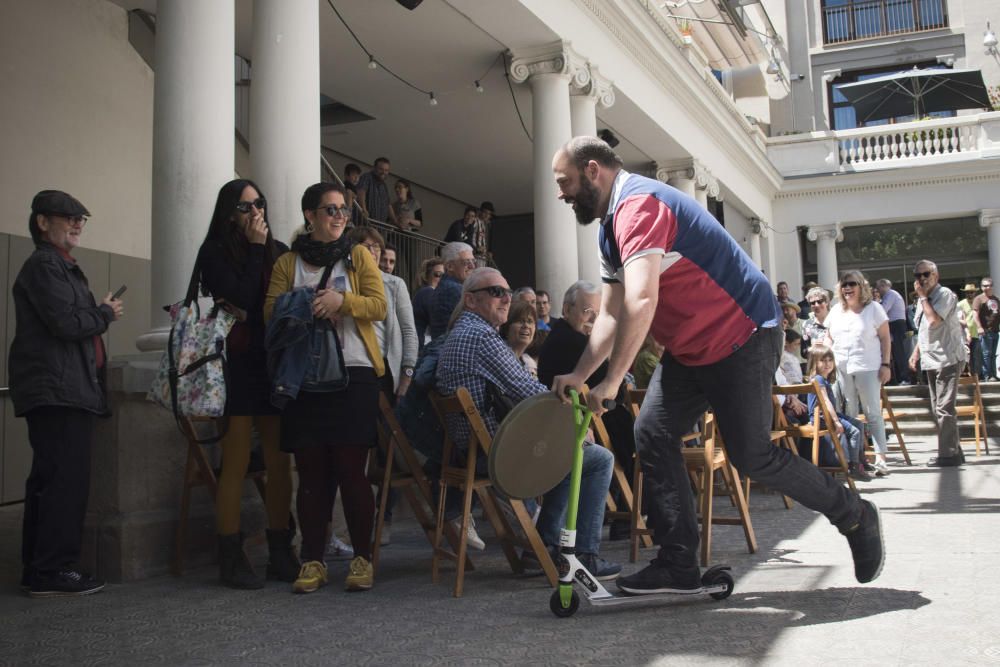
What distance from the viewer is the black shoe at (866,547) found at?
357 cm

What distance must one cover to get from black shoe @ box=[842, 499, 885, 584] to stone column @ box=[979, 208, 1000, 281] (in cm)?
2085

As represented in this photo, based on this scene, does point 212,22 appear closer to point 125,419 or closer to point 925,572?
point 125,419

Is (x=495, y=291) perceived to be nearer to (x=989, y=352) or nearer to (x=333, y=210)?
(x=333, y=210)

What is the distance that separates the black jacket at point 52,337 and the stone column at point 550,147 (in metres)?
6.11

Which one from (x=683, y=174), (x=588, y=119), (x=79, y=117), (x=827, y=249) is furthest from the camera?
(x=827, y=249)

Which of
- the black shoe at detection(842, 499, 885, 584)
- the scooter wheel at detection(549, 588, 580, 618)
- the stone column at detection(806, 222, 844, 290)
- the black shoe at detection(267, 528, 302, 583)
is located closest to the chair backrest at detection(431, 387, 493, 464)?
the scooter wheel at detection(549, 588, 580, 618)

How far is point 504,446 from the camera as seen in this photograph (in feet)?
11.2

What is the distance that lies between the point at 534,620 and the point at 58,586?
7.23 ft

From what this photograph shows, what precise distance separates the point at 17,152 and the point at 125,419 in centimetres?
457

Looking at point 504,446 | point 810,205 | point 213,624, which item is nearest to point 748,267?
point 504,446

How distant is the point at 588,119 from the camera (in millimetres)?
10820

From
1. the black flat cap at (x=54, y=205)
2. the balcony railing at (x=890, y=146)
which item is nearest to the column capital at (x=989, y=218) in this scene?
the balcony railing at (x=890, y=146)

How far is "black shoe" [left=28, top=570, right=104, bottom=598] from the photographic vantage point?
4133mm

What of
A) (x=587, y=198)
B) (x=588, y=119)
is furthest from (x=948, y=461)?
(x=587, y=198)
